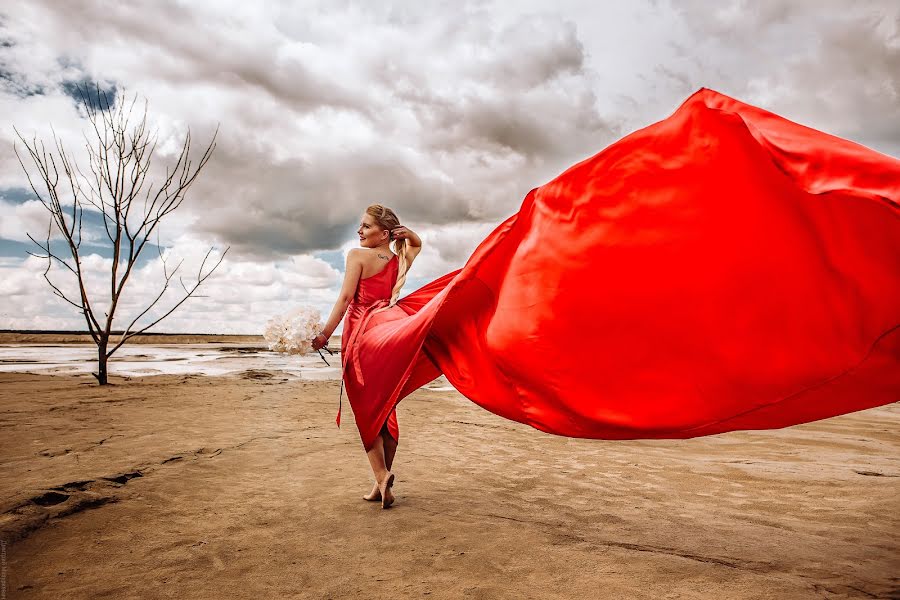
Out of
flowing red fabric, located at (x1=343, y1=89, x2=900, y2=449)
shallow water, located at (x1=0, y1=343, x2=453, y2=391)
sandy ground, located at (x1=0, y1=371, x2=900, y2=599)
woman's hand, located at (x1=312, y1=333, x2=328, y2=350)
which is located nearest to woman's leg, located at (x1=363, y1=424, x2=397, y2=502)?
sandy ground, located at (x1=0, y1=371, x2=900, y2=599)

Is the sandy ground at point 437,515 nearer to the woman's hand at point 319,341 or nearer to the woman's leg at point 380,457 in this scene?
the woman's leg at point 380,457

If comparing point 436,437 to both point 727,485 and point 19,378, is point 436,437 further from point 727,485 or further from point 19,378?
point 19,378

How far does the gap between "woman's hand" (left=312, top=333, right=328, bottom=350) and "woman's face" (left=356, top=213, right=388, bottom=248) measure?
73 centimetres

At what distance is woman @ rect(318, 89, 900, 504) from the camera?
1.70 metres

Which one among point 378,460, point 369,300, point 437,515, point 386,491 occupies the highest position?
point 369,300

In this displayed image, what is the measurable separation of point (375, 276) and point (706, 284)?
7.34 feet

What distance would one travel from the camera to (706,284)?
191 cm

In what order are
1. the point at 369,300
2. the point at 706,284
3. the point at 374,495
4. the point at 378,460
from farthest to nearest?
the point at 369,300, the point at 374,495, the point at 378,460, the point at 706,284

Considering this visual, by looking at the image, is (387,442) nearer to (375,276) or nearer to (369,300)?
(369,300)

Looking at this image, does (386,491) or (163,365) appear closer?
(386,491)

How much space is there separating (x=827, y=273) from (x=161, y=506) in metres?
3.68

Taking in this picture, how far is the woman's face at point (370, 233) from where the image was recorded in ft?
11.8

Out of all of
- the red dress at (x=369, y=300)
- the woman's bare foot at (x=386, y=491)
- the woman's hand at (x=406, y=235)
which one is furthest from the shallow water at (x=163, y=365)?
the woman's bare foot at (x=386, y=491)

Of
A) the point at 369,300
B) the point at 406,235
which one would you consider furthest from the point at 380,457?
the point at 406,235
